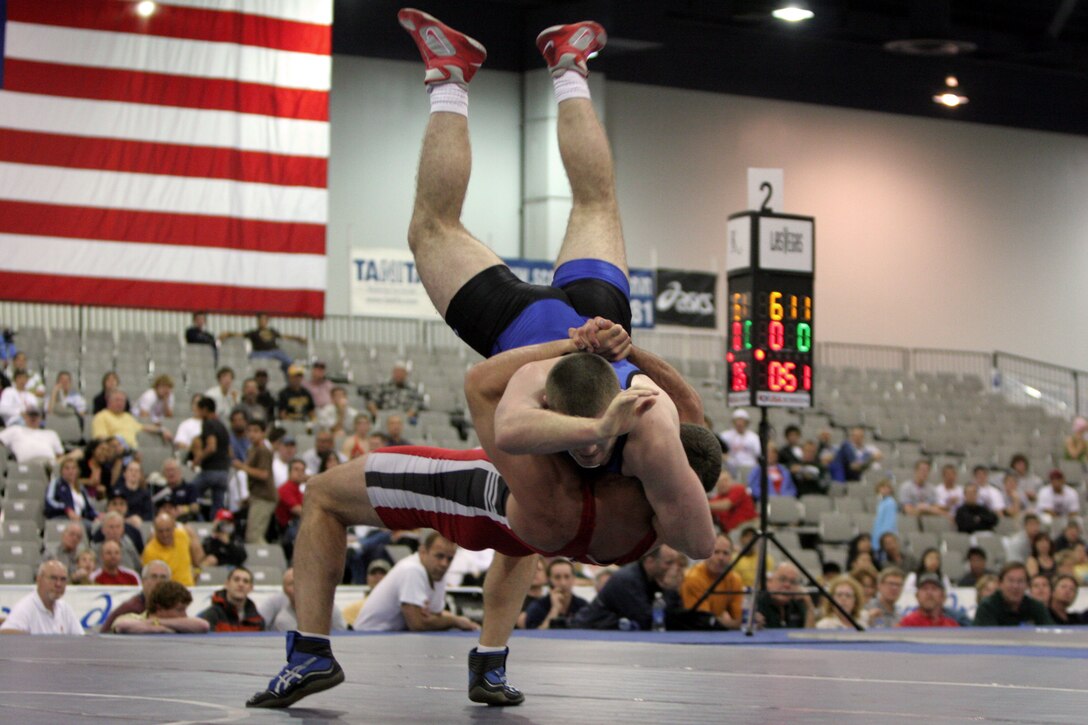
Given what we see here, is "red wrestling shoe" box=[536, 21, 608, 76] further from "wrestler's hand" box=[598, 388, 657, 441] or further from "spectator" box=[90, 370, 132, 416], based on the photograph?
"spectator" box=[90, 370, 132, 416]

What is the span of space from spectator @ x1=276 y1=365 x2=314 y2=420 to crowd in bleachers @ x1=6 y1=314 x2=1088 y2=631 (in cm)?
1

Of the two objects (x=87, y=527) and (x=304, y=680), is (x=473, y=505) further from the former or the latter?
(x=87, y=527)

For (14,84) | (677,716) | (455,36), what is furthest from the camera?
(14,84)

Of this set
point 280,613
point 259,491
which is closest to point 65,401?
point 259,491

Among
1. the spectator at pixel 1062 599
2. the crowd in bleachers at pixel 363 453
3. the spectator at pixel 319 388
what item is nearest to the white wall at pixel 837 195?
the crowd in bleachers at pixel 363 453

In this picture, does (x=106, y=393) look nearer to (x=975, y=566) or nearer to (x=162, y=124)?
(x=162, y=124)

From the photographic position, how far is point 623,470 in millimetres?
3617

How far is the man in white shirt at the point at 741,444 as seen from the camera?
14.0 metres

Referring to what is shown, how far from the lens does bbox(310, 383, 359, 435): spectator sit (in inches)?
515

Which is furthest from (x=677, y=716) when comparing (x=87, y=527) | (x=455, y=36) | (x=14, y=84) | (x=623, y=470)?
(x=14, y=84)

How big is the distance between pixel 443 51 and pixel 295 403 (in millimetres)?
8882

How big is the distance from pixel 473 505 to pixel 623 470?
1.78ft

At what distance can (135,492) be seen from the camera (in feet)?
34.3

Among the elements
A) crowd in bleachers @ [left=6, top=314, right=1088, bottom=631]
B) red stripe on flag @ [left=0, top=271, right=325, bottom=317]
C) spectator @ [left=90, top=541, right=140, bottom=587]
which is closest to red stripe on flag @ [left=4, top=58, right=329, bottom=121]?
red stripe on flag @ [left=0, top=271, right=325, bottom=317]
